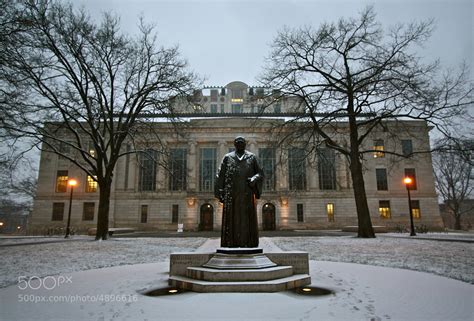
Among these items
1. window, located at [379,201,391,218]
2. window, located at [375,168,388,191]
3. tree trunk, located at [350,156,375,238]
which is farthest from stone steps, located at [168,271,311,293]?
window, located at [375,168,388,191]

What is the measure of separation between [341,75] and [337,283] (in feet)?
53.7

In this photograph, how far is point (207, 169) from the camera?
39906mm

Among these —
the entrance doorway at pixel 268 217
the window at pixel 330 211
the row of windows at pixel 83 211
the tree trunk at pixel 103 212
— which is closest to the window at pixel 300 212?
the entrance doorway at pixel 268 217

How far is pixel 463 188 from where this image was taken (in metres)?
37.5

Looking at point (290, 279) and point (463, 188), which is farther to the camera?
point (463, 188)

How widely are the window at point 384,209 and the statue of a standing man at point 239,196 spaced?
37.6m

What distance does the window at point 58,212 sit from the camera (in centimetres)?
3859

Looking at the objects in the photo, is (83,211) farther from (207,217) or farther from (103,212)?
(103,212)

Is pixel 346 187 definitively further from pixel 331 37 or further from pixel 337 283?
pixel 337 283

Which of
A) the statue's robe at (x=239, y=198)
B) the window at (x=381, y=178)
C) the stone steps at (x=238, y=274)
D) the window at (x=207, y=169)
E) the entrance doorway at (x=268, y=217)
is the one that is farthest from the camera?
the window at (x=207, y=169)

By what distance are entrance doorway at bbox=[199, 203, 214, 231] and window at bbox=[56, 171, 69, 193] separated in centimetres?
1907

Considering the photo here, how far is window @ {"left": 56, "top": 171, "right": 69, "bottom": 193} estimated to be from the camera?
39.2 m

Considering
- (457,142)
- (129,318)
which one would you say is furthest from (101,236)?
(457,142)

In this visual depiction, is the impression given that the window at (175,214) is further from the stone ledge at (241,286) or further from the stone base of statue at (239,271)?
the stone ledge at (241,286)
